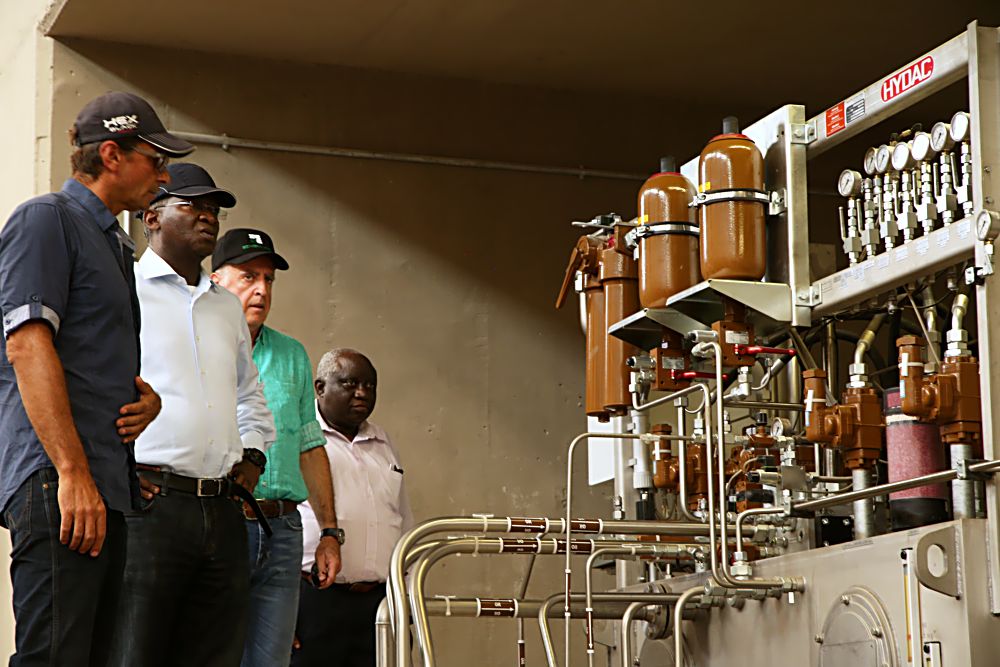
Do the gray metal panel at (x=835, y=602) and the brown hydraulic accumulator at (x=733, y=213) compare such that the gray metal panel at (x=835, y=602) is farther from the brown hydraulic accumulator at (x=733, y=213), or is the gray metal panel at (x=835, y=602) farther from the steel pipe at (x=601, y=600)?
the brown hydraulic accumulator at (x=733, y=213)

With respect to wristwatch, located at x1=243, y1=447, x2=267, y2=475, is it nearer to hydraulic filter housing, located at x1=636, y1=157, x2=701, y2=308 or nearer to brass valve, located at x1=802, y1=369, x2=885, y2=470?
hydraulic filter housing, located at x1=636, y1=157, x2=701, y2=308

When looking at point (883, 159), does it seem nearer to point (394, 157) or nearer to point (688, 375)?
point (688, 375)

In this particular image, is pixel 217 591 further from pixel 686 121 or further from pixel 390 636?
pixel 686 121

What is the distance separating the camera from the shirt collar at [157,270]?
353 cm

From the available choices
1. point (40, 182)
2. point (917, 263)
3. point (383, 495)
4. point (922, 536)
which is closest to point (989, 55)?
point (917, 263)

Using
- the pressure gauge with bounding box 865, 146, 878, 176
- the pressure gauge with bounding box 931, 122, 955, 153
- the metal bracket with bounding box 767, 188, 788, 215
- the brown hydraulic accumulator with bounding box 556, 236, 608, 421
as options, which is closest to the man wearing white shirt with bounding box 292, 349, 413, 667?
the brown hydraulic accumulator with bounding box 556, 236, 608, 421

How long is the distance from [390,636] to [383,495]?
1435mm

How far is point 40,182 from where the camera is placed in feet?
19.5

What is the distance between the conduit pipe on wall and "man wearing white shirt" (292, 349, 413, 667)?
4.52ft

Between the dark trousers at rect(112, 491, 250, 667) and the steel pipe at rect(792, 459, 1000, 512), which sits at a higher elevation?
the steel pipe at rect(792, 459, 1000, 512)

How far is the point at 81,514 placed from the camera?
8.48ft

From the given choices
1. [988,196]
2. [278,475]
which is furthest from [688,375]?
[278,475]

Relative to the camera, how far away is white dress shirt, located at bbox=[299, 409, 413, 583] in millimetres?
4879

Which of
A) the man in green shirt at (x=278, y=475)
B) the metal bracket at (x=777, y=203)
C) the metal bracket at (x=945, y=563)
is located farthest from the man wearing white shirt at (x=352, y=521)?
the metal bracket at (x=945, y=563)
